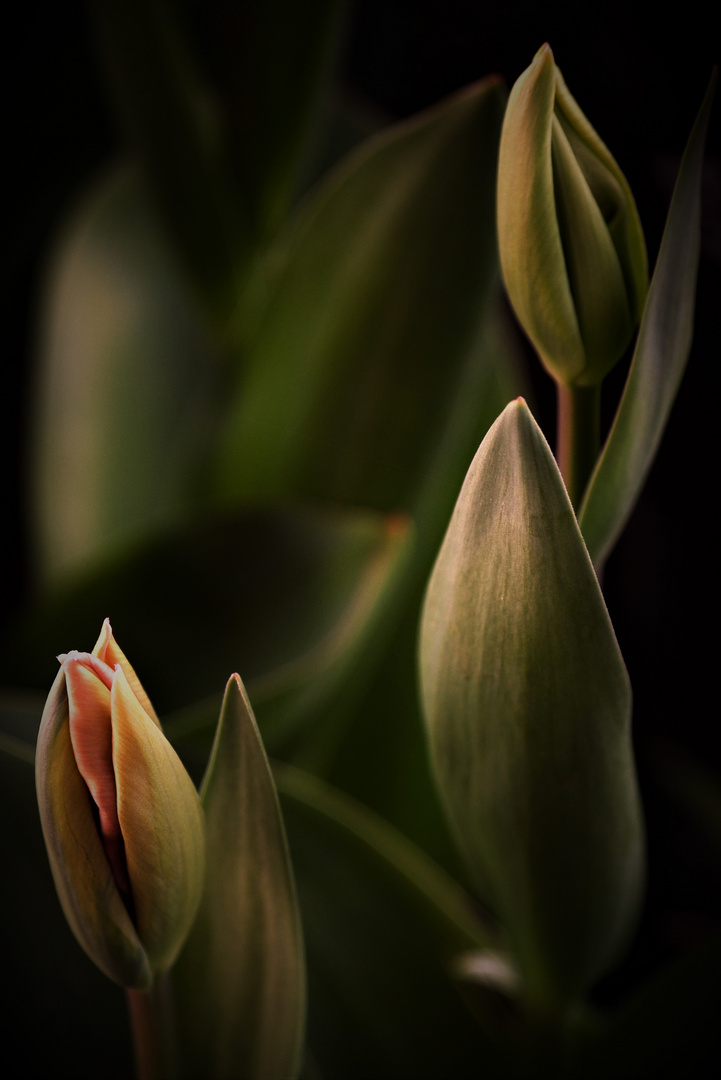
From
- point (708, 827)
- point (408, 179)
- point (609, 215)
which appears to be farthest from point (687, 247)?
point (708, 827)

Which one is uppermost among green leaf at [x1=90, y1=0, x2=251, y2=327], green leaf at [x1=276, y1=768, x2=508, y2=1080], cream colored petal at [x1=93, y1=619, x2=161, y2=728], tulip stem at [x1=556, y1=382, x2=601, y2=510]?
green leaf at [x1=90, y1=0, x2=251, y2=327]

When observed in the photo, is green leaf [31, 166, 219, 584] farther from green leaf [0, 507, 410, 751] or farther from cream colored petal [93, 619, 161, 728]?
cream colored petal [93, 619, 161, 728]

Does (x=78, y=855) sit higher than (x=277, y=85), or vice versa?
(x=277, y=85)

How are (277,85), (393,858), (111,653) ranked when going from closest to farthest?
(111,653) < (393,858) < (277,85)

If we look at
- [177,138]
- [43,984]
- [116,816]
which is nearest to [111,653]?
[116,816]

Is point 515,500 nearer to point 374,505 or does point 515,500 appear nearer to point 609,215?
point 609,215

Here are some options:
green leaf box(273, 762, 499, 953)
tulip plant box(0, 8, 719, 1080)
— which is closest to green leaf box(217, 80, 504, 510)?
tulip plant box(0, 8, 719, 1080)

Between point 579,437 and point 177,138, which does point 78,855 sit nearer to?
point 579,437
